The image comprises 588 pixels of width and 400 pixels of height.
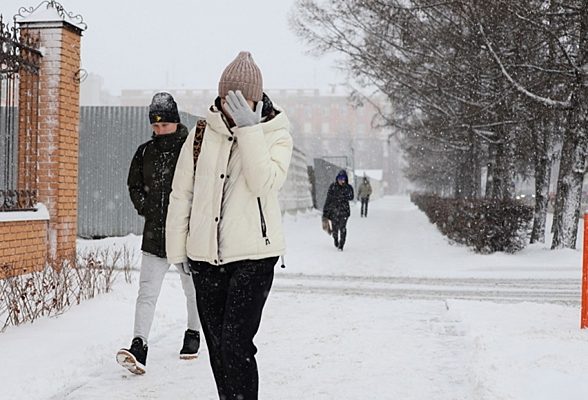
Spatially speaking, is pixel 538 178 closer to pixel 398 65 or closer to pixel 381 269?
pixel 398 65

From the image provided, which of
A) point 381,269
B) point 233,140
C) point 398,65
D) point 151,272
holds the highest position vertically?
point 398,65

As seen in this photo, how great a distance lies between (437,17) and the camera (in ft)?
55.9

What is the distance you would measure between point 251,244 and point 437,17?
14.8 meters

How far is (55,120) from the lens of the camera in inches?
377

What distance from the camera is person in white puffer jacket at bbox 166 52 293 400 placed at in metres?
3.43

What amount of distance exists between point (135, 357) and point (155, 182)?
128 cm

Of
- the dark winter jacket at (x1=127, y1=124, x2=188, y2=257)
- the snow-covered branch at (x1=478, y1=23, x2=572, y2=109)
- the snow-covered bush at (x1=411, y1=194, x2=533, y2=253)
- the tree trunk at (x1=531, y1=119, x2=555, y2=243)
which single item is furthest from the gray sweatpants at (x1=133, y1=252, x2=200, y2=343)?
the tree trunk at (x1=531, y1=119, x2=555, y2=243)

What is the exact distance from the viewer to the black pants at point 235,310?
3494mm

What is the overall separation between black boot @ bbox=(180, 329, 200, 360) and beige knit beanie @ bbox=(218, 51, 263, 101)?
2906 millimetres

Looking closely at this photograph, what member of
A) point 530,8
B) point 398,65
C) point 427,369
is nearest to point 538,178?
point 398,65

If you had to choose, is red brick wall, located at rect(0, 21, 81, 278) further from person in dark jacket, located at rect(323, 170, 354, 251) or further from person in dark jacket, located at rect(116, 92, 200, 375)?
person in dark jacket, located at rect(323, 170, 354, 251)

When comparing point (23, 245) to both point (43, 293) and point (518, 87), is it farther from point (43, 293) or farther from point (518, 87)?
point (518, 87)

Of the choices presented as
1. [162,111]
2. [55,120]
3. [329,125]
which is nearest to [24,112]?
[55,120]

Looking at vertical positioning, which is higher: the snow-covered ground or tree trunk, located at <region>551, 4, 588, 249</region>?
tree trunk, located at <region>551, 4, 588, 249</region>
